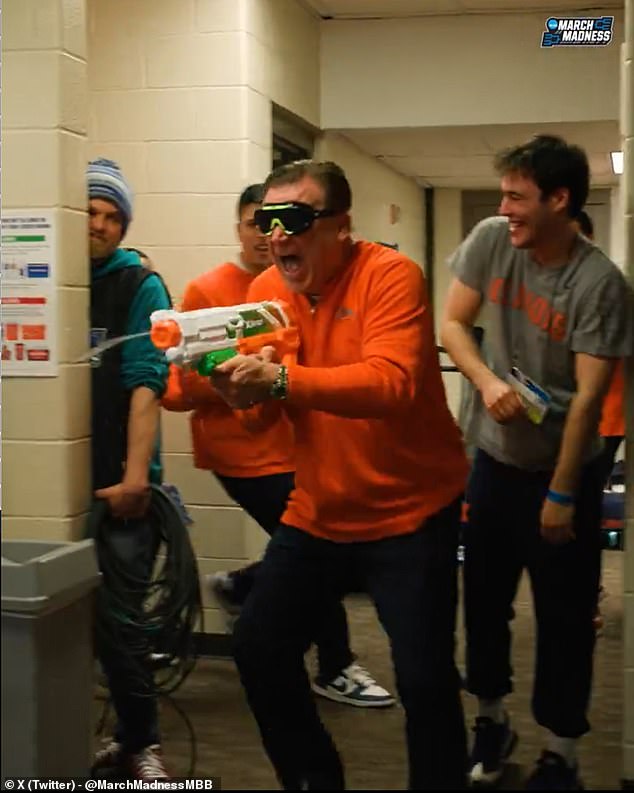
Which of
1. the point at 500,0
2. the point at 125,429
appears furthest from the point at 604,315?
the point at 500,0

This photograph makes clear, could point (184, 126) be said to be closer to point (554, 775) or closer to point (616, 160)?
point (554, 775)

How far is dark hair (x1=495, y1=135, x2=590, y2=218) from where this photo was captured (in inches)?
112

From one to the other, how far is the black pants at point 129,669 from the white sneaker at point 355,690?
0.86m

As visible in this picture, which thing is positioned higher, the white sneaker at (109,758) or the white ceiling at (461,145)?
the white ceiling at (461,145)

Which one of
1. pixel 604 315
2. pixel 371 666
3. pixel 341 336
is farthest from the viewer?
pixel 371 666

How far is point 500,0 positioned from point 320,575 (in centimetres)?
342

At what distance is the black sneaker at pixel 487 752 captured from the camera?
3135mm

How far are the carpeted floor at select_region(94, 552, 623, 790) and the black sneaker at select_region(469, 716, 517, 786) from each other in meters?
0.05

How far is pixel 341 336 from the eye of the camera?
101 inches

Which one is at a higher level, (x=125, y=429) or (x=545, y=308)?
(x=545, y=308)

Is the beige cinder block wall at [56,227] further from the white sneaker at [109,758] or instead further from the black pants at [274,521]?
the black pants at [274,521]

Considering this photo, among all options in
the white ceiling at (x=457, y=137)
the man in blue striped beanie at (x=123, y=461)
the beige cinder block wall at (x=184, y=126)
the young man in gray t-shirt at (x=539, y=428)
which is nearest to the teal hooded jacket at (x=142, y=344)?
the man in blue striped beanie at (x=123, y=461)

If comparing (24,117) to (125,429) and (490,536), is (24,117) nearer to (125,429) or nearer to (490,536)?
(125,429)

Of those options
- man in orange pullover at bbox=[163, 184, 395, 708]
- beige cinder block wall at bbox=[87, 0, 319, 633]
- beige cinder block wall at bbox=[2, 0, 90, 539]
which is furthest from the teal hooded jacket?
beige cinder block wall at bbox=[87, 0, 319, 633]
